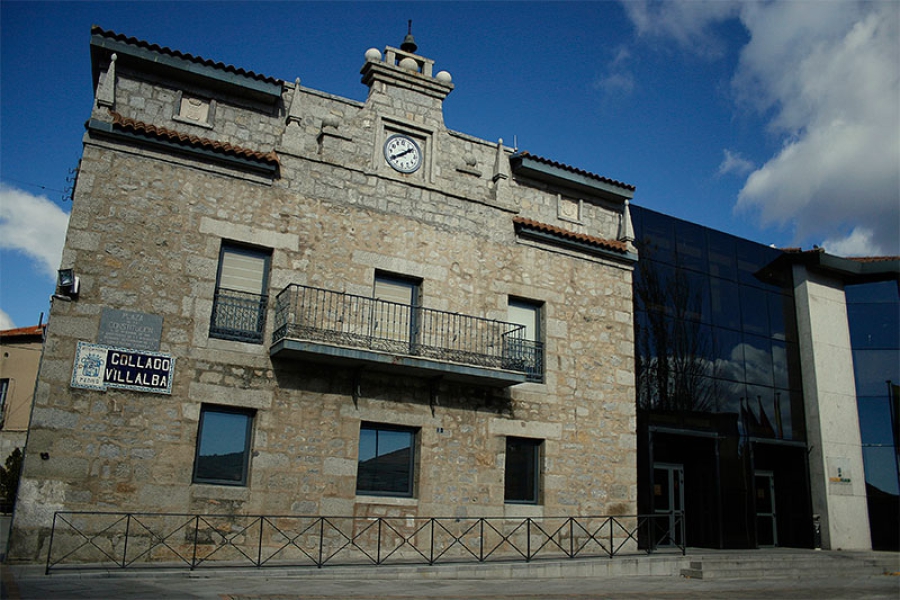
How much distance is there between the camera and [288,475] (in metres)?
11.5

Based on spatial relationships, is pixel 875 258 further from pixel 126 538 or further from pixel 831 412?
pixel 126 538

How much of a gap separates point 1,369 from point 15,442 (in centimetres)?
328

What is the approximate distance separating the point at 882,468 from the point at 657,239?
29.4 ft

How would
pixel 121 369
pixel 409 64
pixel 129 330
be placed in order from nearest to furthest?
pixel 121 369 < pixel 129 330 < pixel 409 64

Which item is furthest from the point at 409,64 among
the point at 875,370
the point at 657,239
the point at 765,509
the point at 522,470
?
the point at 875,370

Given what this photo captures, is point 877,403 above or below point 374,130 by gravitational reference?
below

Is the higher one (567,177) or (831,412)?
(567,177)

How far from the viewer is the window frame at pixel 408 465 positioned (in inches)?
481

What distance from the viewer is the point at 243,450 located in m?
11.5

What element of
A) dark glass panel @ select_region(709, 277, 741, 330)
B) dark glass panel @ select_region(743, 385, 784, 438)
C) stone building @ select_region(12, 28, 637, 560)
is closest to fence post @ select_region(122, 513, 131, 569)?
stone building @ select_region(12, 28, 637, 560)

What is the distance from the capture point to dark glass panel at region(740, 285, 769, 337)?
1952cm

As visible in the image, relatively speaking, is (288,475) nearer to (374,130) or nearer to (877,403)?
(374,130)

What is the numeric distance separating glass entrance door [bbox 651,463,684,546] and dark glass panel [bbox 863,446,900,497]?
19.8 feet

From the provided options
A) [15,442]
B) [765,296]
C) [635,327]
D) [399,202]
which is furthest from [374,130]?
[15,442]
